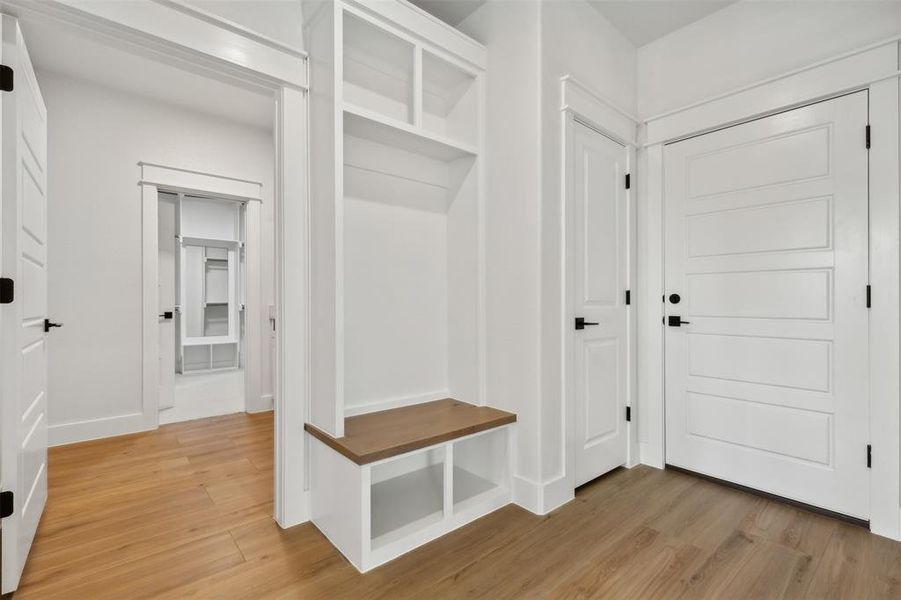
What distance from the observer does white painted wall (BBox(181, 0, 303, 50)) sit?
174 cm

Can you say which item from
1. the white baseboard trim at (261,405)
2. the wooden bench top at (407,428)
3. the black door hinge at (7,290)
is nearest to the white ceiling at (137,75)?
the black door hinge at (7,290)

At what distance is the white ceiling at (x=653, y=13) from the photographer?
7.79 ft

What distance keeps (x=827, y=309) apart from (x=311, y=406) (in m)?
2.56

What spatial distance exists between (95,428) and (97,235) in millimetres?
1498

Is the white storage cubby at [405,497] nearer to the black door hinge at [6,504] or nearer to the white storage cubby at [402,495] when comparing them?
the white storage cubby at [402,495]

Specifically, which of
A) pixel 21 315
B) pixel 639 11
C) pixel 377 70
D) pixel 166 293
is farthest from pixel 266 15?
pixel 166 293

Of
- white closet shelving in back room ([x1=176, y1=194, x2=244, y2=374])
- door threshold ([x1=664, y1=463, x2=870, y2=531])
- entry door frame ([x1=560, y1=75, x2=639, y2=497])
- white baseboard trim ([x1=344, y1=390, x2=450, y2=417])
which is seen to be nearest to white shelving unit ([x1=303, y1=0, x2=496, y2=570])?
white baseboard trim ([x1=344, y1=390, x2=450, y2=417])

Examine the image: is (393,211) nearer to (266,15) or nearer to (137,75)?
(266,15)

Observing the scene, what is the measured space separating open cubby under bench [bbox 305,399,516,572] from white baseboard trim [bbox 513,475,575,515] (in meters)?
0.06

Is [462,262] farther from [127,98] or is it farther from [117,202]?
[127,98]

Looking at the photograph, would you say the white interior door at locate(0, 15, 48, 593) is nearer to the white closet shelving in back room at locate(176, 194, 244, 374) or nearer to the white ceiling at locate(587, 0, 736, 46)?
the white ceiling at locate(587, 0, 736, 46)

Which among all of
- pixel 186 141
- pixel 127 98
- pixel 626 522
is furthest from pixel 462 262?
pixel 127 98

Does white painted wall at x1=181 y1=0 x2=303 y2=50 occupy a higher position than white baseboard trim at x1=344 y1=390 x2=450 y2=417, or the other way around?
white painted wall at x1=181 y1=0 x2=303 y2=50

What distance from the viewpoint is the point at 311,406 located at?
1.95 meters
